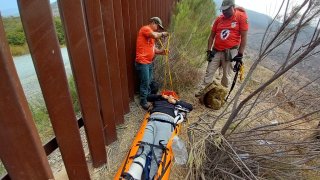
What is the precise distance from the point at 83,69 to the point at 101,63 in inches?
20.1

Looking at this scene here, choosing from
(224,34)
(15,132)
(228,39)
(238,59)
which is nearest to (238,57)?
(238,59)

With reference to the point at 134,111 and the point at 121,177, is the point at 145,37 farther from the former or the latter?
the point at 121,177

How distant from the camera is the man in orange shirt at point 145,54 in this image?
3814 millimetres

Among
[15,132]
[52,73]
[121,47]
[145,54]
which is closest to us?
[15,132]

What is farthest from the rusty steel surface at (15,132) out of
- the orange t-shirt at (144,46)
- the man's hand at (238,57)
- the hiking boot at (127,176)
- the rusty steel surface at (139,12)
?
the man's hand at (238,57)

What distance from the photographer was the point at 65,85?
1.91 metres

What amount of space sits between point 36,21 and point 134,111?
2.64m

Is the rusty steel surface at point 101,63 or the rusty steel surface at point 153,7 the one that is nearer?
the rusty steel surface at point 101,63

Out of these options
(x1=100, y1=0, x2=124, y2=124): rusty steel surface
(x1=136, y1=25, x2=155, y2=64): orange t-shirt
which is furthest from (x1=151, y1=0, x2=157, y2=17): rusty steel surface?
(x1=100, y1=0, x2=124, y2=124): rusty steel surface

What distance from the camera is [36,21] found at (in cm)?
160

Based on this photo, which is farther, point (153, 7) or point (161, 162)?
point (153, 7)

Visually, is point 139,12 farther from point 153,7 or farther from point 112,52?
point 112,52

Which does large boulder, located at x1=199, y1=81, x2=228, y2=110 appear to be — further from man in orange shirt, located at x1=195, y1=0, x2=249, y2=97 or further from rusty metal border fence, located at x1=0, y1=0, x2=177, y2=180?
rusty metal border fence, located at x1=0, y1=0, x2=177, y2=180

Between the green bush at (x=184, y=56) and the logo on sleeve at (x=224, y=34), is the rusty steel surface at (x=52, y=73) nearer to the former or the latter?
the green bush at (x=184, y=56)
